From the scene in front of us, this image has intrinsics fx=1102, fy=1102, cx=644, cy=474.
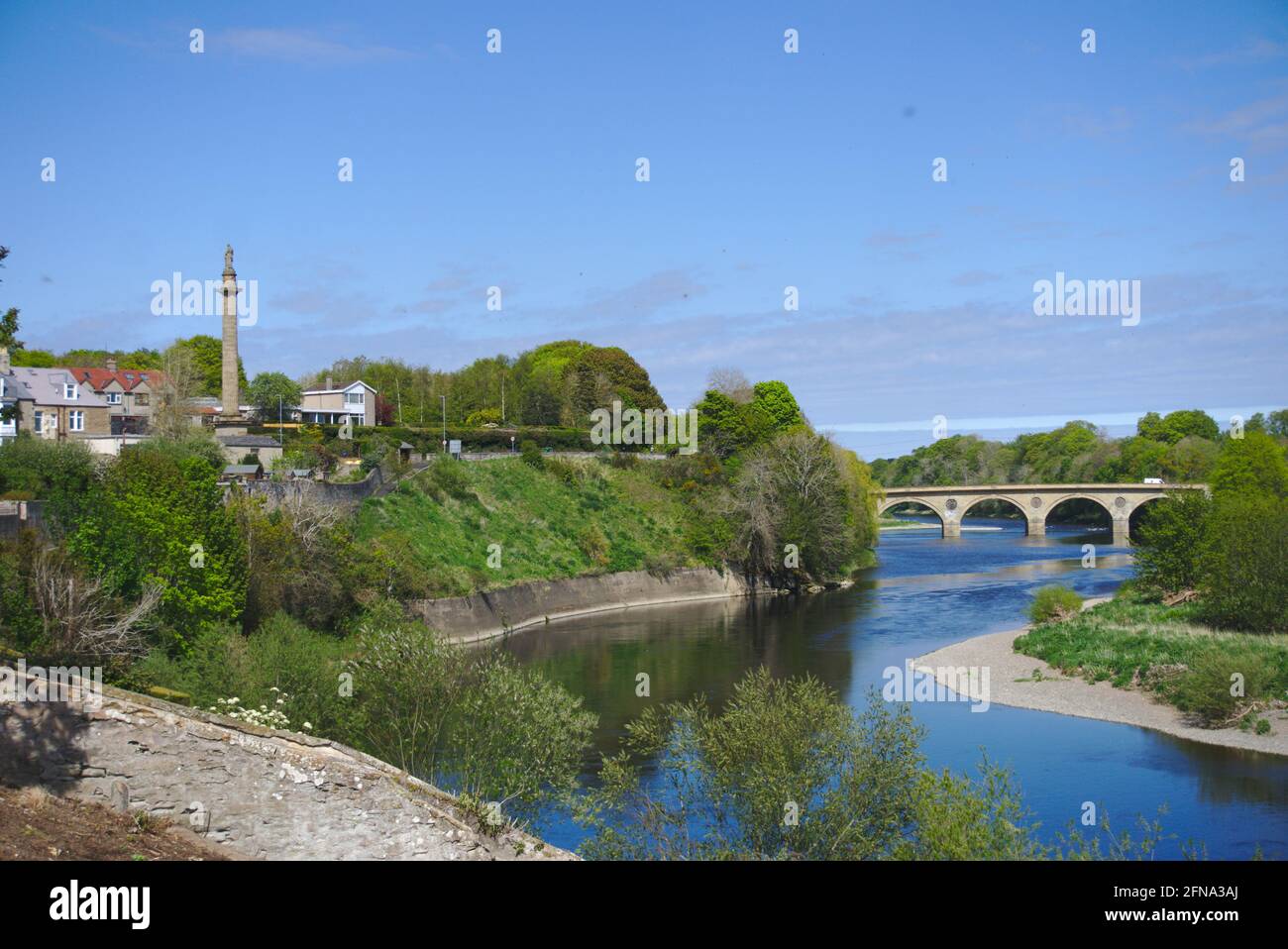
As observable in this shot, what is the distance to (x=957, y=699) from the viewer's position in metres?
42.0

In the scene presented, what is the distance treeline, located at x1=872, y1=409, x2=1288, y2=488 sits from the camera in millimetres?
140125

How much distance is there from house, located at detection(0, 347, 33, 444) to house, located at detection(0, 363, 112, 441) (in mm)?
181

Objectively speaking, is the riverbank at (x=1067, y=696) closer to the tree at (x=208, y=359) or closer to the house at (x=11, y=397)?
the house at (x=11, y=397)

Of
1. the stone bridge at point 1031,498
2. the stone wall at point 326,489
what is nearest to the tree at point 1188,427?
the stone bridge at point 1031,498

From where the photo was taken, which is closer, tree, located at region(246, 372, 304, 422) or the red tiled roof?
the red tiled roof

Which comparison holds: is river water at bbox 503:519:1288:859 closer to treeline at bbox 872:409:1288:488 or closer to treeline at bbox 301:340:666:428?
treeline at bbox 301:340:666:428

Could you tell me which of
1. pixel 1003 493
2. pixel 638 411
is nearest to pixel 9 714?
pixel 638 411

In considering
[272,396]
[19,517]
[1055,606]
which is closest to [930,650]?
[1055,606]

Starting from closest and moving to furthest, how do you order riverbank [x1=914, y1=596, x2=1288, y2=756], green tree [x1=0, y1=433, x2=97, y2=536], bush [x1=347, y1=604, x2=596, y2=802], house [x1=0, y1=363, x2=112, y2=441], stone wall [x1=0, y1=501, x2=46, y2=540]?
bush [x1=347, y1=604, x2=596, y2=802], stone wall [x1=0, y1=501, x2=46, y2=540], riverbank [x1=914, y1=596, x2=1288, y2=756], green tree [x1=0, y1=433, x2=97, y2=536], house [x1=0, y1=363, x2=112, y2=441]

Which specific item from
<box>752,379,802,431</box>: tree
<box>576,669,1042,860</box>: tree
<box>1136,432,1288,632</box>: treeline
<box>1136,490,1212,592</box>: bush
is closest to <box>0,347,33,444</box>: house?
<box>576,669,1042,860</box>: tree

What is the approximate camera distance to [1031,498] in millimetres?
122062

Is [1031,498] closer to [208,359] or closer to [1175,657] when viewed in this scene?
[1175,657]
